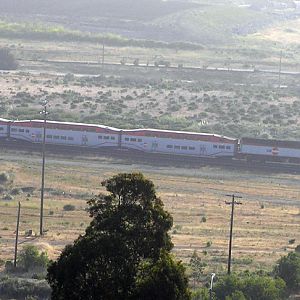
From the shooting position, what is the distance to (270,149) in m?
80.1

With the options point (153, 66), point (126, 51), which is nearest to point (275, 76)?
point (153, 66)

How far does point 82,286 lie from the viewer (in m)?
28.4

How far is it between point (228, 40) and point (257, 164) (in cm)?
9535

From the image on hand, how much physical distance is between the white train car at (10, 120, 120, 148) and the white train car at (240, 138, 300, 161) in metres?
9.68

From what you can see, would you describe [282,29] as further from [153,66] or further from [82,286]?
[82,286]

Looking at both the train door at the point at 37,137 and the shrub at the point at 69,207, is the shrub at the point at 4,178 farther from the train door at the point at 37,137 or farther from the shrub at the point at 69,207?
the train door at the point at 37,137

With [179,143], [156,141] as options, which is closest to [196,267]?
[179,143]

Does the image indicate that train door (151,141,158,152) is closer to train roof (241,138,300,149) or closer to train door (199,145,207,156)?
train door (199,145,207,156)

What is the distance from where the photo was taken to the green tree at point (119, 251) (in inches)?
1113

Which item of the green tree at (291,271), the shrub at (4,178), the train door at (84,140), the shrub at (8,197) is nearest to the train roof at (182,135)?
the train door at (84,140)

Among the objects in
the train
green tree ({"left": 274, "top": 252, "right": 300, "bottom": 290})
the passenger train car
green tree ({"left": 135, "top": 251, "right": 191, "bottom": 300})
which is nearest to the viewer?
green tree ({"left": 135, "top": 251, "right": 191, "bottom": 300})

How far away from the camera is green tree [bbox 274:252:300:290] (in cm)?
4459

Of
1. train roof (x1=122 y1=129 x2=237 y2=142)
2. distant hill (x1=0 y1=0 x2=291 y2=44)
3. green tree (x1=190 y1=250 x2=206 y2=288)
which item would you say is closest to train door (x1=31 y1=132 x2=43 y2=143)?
train roof (x1=122 y1=129 x2=237 y2=142)

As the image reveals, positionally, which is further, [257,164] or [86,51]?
[86,51]
